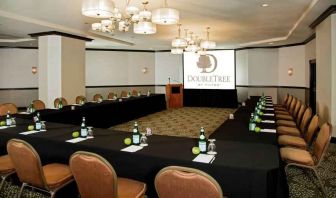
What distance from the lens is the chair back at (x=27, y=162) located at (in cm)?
243

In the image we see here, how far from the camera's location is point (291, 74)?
461 inches

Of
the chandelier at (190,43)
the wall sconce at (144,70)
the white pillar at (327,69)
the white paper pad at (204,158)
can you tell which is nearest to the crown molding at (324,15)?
the white pillar at (327,69)

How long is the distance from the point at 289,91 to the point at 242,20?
624 cm

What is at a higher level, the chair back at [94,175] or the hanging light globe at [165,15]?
the hanging light globe at [165,15]

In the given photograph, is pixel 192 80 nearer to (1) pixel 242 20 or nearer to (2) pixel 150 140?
(1) pixel 242 20

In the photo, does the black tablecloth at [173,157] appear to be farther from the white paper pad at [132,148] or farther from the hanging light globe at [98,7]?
the hanging light globe at [98,7]

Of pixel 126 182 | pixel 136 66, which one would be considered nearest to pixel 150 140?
pixel 126 182

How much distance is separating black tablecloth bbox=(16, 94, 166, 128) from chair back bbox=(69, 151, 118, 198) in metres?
3.30

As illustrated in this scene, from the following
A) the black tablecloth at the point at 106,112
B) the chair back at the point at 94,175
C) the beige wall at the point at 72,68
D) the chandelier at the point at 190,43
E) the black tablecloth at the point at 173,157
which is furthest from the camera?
the beige wall at the point at 72,68

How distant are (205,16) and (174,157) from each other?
488 cm

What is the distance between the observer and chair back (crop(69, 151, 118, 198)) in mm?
2033

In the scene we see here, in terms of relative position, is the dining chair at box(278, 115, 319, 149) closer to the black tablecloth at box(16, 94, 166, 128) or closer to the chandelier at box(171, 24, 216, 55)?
the chandelier at box(171, 24, 216, 55)

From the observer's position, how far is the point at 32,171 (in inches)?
98.0

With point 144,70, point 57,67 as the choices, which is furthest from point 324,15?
point 144,70
